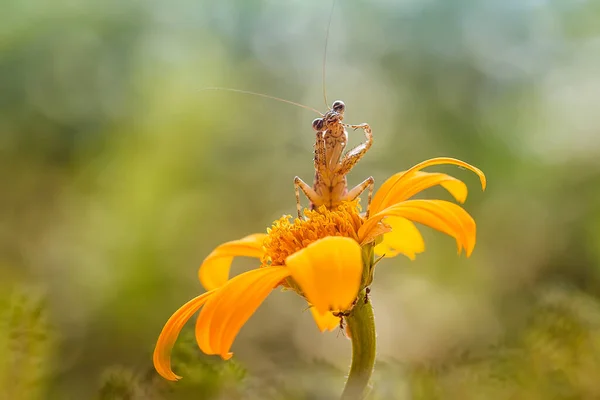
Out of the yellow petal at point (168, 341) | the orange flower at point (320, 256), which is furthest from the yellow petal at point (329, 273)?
the yellow petal at point (168, 341)

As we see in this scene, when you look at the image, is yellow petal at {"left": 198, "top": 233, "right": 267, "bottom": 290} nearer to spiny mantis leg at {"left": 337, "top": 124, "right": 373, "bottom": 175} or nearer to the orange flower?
the orange flower

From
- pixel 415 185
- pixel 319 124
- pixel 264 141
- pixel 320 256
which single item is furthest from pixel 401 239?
pixel 264 141

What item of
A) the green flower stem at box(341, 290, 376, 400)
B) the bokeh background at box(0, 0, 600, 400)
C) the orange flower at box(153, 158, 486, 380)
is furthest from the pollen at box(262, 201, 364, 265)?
the bokeh background at box(0, 0, 600, 400)

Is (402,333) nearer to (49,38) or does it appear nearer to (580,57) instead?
(580,57)

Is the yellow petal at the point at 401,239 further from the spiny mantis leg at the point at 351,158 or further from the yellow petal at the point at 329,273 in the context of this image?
the yellow petal at the point at 329,273

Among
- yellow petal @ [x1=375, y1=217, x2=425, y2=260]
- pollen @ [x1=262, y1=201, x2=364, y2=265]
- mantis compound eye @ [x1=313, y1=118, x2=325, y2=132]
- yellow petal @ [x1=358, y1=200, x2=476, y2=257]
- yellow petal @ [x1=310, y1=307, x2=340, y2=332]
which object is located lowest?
yellow petal @ [x1=310, y1=307, x2=340, y2=332]

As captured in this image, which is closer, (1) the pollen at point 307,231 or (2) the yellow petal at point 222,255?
(1) the pollen at point 307,231
